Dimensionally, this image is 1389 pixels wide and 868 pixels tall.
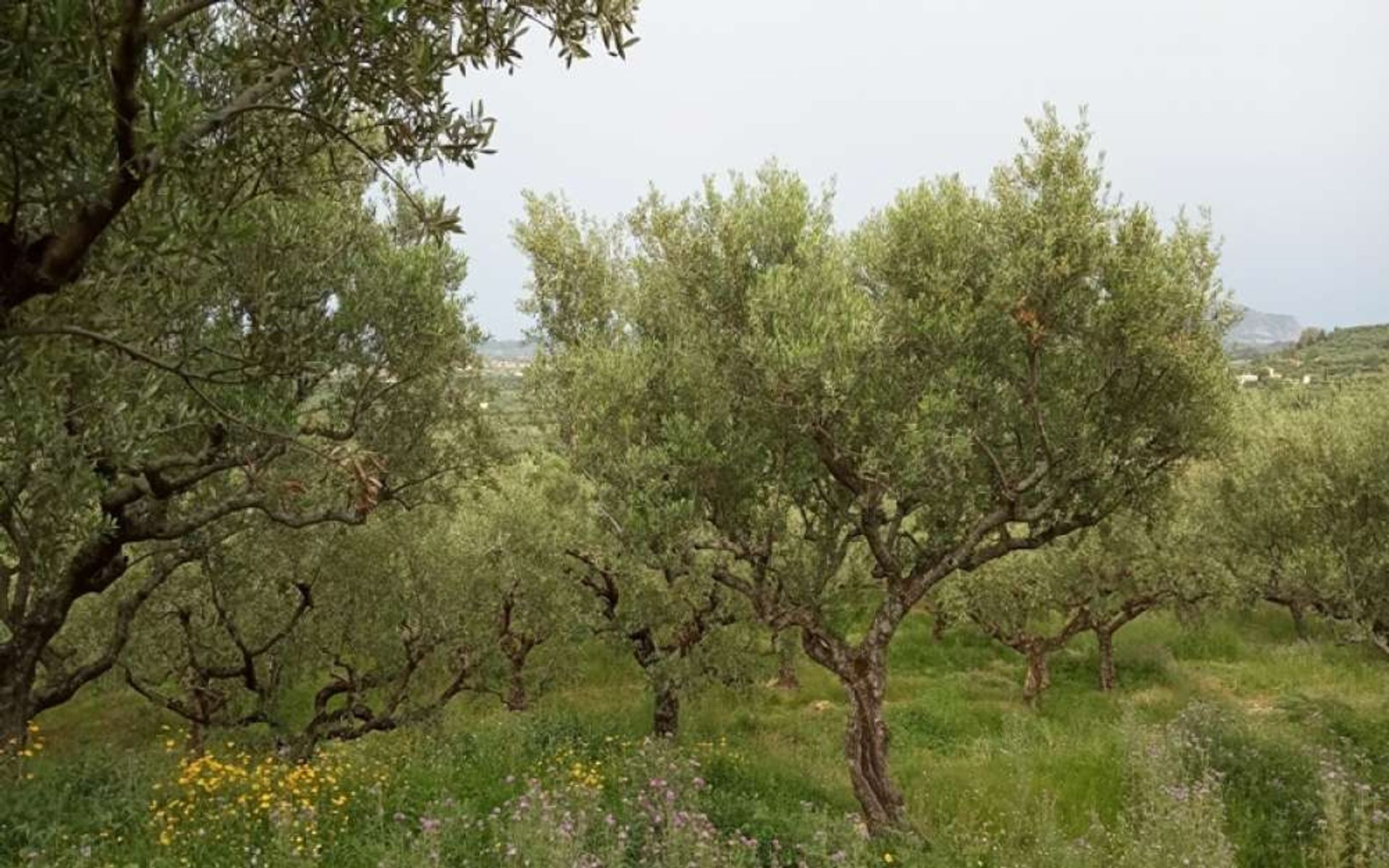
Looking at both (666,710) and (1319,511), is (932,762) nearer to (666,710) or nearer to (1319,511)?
(666,710)

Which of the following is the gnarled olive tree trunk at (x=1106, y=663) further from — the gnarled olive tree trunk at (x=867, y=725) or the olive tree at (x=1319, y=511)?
the gnarled olive tree trunk at (x=867, y=725)

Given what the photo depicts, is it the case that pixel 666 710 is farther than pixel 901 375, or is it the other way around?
pixel 666 710

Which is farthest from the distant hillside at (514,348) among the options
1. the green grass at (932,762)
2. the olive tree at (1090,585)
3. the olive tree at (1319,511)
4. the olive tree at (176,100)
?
the olive tree at (1090,585)

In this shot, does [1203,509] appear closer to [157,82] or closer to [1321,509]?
[1321,509]

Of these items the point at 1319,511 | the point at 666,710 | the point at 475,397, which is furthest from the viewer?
the point at 666,710

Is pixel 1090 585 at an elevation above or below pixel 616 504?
below

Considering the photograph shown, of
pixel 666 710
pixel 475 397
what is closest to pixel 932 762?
pixel 666 710

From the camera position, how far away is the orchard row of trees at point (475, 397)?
5707 mm

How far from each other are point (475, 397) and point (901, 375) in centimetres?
913

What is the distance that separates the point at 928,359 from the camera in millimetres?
14750

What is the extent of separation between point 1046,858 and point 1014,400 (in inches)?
310

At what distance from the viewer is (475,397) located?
17.9 metres

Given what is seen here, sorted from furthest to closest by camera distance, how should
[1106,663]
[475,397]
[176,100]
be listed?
[1106,663] < [475,397] < [176,100]

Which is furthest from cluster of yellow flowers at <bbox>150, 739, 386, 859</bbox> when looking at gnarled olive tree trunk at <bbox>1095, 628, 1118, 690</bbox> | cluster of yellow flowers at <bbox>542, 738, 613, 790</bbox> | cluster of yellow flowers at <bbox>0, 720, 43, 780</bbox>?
gnarled olive tree trunk at <bbox>1095, 628, 1118, 690</bbox>
